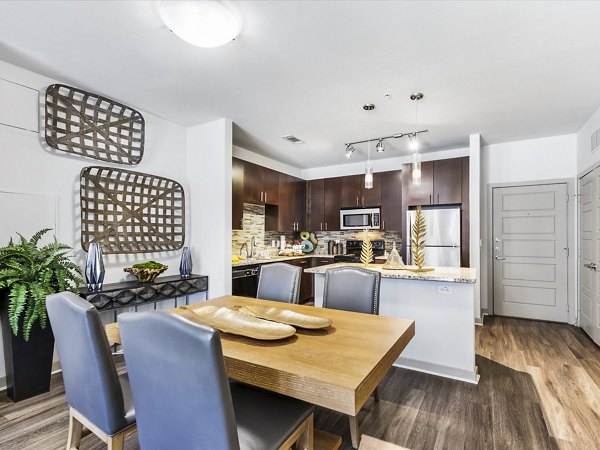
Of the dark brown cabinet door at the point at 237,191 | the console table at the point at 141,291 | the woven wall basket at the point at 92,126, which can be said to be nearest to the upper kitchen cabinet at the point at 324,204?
the dark brown cabinet door at the point at 237,191

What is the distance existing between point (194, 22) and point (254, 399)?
2058mm

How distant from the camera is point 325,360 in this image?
122 centimetres

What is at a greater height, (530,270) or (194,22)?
(194,22)

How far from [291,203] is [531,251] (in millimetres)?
3781

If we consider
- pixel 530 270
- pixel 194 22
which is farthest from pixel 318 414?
pixel 530 270

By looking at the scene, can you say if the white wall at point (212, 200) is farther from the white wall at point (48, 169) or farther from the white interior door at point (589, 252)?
the white interior door at point (589, 252)

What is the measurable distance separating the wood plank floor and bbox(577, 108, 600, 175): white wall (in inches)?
86.3

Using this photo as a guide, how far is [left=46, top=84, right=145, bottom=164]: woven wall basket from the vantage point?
2.75m

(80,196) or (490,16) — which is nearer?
→ (490,16)

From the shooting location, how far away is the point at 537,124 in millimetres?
3803

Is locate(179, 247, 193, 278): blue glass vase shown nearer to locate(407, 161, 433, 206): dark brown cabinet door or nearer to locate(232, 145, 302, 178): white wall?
locate(232, 145, 302, 178): white wall

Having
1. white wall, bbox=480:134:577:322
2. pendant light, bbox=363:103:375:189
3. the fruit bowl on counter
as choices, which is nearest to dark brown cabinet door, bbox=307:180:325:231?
pendant light, bbox=363:103:375:189

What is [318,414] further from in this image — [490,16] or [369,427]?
[490,16]

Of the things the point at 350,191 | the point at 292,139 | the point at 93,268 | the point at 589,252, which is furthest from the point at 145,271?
the point at 589,252
